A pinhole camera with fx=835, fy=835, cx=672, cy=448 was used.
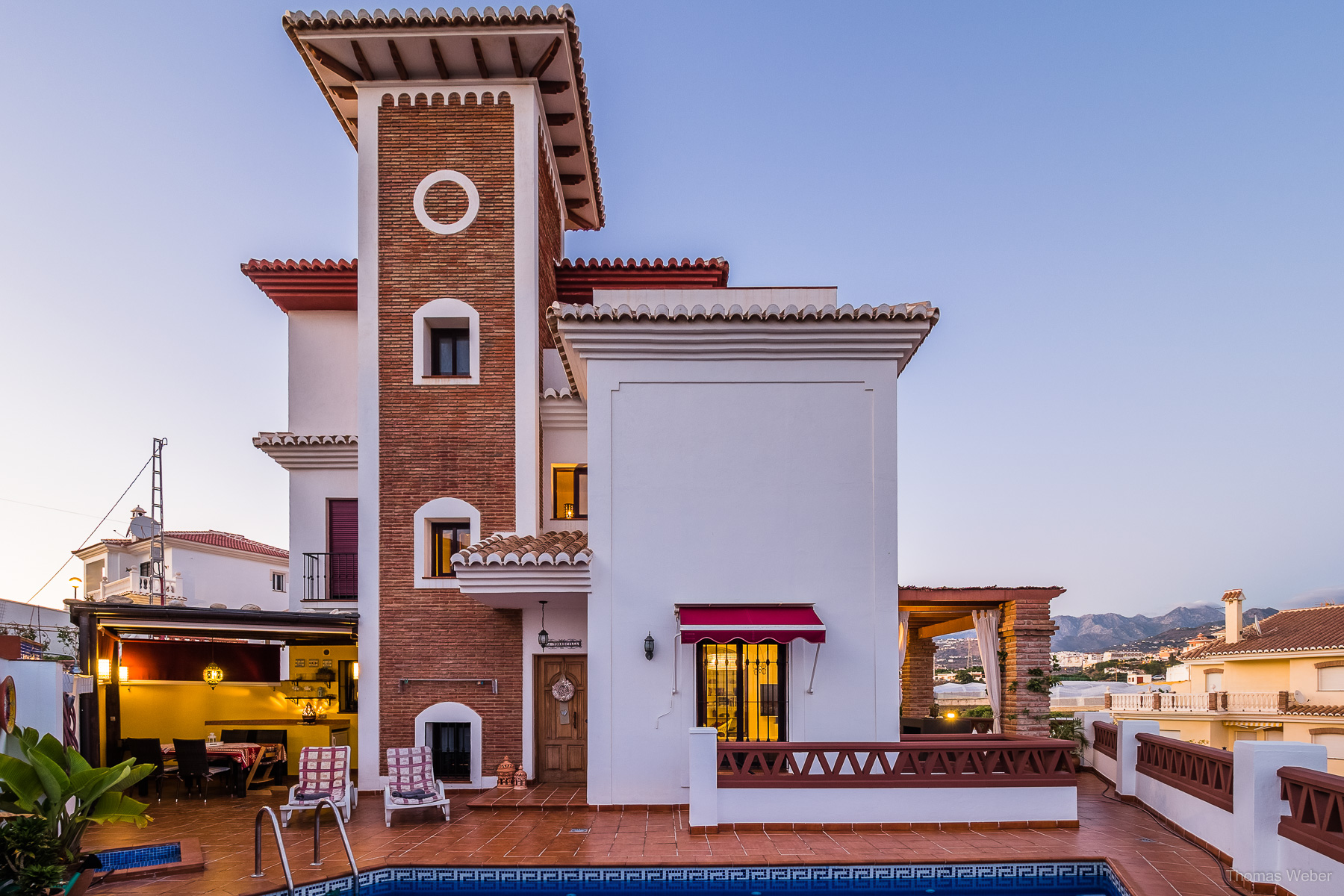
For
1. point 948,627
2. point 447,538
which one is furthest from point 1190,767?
point 447,538

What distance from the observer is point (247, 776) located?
15.9 meters

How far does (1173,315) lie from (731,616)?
1200 inches

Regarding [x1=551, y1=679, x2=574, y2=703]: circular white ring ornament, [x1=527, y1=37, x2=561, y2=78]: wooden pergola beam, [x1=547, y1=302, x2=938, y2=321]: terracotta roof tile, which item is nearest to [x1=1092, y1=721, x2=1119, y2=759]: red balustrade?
[x1=547, y1=302, x2=938, y2=321]: terracotta roof tile

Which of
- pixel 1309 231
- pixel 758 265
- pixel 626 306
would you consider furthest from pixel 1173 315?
pixel 626 306

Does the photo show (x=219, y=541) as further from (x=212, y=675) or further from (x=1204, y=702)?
(x=1204, y=702)

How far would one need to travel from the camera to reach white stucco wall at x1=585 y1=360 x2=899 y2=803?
13016 millimetres

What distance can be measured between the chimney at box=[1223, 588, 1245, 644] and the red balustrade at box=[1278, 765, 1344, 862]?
4604 centimetres

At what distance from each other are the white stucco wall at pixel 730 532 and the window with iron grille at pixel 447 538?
3.86 m

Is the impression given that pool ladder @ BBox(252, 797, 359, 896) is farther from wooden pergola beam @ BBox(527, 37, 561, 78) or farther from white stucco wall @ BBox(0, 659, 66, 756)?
wooden pergola beam @ BBox(527, 37, 561, 78)

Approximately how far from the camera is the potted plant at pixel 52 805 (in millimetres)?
8234

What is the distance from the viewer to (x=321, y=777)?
12594 millimetres

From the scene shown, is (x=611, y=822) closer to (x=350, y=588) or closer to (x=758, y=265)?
(x=350, y=588)

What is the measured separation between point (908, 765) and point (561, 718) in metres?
6.44

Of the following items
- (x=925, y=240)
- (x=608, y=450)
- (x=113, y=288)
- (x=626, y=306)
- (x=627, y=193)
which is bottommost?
(x=608, y=450)
